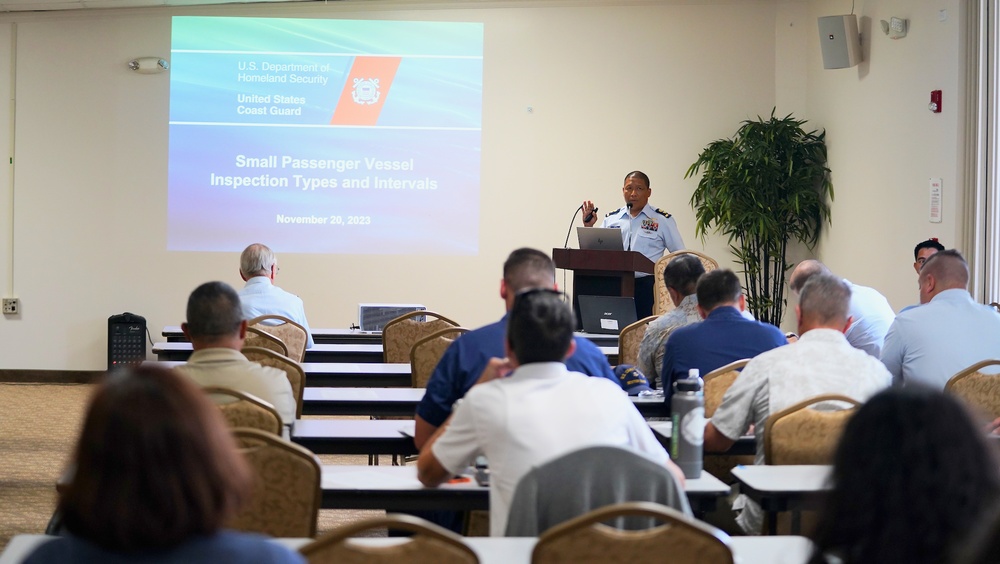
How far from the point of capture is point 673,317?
17.0 feet

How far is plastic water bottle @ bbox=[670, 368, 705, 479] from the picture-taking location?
10.2 feet

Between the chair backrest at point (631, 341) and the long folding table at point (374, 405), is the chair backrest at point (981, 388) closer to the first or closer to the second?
the long folding table at point (374, 405)

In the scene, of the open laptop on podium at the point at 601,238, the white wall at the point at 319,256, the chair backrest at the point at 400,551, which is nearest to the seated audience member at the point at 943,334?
the open laptop on podium at the point at 601,238

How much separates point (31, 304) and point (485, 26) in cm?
486

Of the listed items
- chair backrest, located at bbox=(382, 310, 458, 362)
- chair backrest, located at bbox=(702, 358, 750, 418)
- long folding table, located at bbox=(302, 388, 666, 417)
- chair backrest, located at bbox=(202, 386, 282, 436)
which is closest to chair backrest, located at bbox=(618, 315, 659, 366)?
chair backrest, located at bbox=(382, 310, 458, 362)

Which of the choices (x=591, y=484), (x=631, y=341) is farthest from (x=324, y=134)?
(x=591, y=484)

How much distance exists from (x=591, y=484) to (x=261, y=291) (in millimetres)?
4186

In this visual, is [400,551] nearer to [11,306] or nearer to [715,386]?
[715,386]

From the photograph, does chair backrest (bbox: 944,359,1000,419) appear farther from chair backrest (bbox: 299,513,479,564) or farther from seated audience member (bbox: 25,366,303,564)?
seated audience member (bbox: 25,366,303,564)

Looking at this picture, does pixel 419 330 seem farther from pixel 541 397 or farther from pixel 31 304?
pixel 31 304

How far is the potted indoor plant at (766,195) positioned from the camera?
9367mm

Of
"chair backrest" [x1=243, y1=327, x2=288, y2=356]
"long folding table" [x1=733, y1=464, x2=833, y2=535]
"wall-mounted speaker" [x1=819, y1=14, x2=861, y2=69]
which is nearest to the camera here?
"long folding table" [x1=733, y1=464, x2=833, y2=535]

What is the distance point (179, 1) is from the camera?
30.8 feet

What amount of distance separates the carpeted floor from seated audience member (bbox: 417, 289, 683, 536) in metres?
2.48
